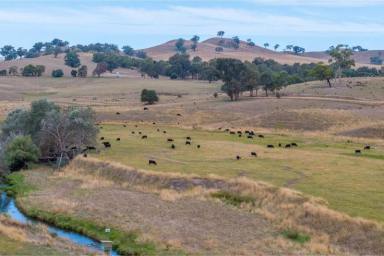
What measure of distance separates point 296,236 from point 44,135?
3664cm

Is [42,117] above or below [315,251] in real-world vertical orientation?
→ above

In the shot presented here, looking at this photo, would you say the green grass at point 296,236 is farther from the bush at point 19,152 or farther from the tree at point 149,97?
the tree at point 149,97

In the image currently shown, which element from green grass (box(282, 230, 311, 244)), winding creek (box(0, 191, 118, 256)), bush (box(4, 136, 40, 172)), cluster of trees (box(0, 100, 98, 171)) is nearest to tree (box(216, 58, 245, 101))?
cluster of trees (box(0, 100, 98, 171))

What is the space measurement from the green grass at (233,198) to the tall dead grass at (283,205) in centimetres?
36

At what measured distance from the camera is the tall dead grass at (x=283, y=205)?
1309 inches

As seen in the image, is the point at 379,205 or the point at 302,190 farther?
the point at 302,190

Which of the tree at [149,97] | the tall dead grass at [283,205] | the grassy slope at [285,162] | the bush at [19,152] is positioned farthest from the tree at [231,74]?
the tall dead grass at [283,205]

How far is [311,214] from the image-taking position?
37219 mm

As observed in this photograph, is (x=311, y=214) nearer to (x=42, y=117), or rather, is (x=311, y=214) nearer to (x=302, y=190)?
(x=302, y=190)

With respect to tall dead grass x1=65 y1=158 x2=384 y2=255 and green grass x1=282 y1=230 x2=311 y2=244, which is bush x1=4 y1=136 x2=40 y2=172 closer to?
tall dead grass x1=65 y1=158 x2=384 y2=255

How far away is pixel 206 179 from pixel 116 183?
8.76m

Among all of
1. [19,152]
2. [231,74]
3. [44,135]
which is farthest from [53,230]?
[231,74]

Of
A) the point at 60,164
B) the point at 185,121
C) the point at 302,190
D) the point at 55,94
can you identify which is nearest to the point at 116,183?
the point at 60,164

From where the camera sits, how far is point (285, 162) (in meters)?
55.1
